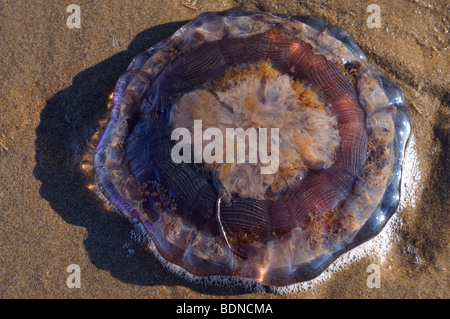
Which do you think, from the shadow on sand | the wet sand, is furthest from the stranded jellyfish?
the wet sand

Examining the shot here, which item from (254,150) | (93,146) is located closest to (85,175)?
(93,146)

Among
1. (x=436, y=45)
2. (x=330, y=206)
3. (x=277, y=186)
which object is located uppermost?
(x=436, y=45)

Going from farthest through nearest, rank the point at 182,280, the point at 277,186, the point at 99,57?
the point at 99,57 < the point at 182,280 < the point at 277,186

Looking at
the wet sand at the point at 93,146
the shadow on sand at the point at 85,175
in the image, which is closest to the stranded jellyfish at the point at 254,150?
the shadow on sand at the point at 85,175

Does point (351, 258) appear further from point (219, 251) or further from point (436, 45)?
point (436, 45)

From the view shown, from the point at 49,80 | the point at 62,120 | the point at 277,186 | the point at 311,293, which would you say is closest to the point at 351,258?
the point at 311,293

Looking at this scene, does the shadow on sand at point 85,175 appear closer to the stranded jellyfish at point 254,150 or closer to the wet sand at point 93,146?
the wet sand at point 93,146
